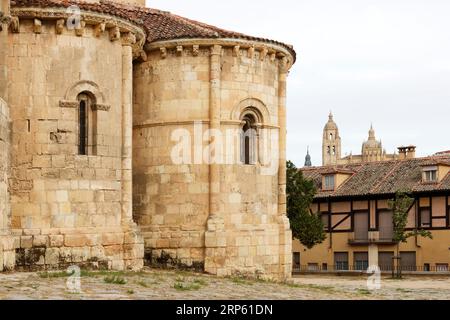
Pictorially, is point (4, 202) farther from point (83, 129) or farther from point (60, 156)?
point (83, 129)

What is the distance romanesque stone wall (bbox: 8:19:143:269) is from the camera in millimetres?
20312

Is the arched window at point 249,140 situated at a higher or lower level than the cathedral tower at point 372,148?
lower

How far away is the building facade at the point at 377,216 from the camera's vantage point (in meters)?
44.0

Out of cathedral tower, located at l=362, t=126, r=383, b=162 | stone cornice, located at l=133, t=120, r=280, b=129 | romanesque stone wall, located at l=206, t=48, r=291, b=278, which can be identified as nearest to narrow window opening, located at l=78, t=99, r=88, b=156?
stone cornice, located at l=133, t=120, r=280, b=129

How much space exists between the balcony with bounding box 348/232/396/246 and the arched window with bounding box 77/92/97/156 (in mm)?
26614

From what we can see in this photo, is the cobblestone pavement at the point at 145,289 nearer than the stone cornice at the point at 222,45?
Yes

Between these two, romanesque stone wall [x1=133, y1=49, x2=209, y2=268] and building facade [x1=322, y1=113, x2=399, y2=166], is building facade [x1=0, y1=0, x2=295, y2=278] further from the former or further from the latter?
building facade [x1=322, y1=113, x2=399, y2=166]

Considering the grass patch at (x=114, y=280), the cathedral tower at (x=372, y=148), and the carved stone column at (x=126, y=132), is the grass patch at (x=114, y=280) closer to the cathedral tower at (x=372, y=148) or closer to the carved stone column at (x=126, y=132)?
the carved stone column at (x=126, y=132)

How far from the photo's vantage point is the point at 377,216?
152 feet

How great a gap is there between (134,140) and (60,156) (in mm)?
4718

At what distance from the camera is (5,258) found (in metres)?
18.9

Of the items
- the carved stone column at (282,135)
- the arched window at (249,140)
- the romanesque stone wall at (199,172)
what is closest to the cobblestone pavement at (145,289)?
the romanesque stone wall at (199,172)
